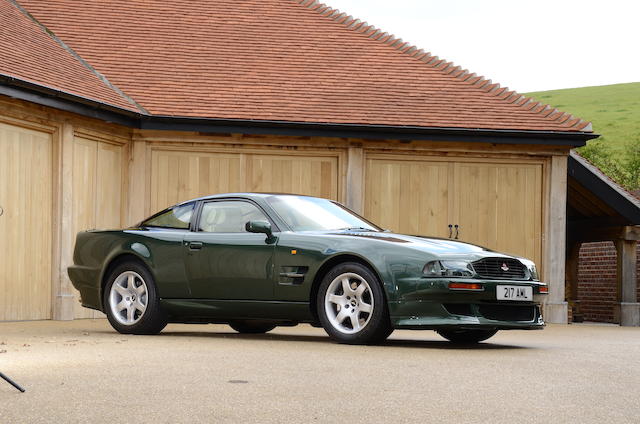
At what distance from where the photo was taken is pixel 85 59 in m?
18.2

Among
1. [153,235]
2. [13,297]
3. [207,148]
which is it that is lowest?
[13,297]

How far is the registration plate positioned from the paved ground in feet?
1.55

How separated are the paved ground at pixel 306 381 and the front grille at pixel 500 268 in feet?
2.17

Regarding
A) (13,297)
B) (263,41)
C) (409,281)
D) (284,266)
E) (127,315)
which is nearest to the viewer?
(409,281)

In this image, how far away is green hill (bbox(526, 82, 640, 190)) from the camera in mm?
67875

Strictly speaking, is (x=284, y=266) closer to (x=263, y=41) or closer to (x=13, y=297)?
(x=13, y=297)

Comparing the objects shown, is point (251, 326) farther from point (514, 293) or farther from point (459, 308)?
point (514, 293)

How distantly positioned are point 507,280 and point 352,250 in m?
1.40

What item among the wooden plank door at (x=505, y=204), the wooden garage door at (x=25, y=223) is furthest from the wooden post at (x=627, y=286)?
the wooden garage door at (x=25, y=223)

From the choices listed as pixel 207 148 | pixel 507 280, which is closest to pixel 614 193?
pixel 207 148

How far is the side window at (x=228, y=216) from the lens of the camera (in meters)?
11.1

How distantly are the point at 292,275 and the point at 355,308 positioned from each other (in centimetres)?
76

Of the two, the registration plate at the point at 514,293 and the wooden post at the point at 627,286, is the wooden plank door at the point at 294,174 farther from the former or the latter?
the registration plate at the point at 514,293

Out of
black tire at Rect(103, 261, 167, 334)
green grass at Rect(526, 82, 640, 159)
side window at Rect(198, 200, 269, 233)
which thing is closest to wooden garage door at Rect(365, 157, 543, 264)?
side window at Rect(198, 200, 269, 233)
